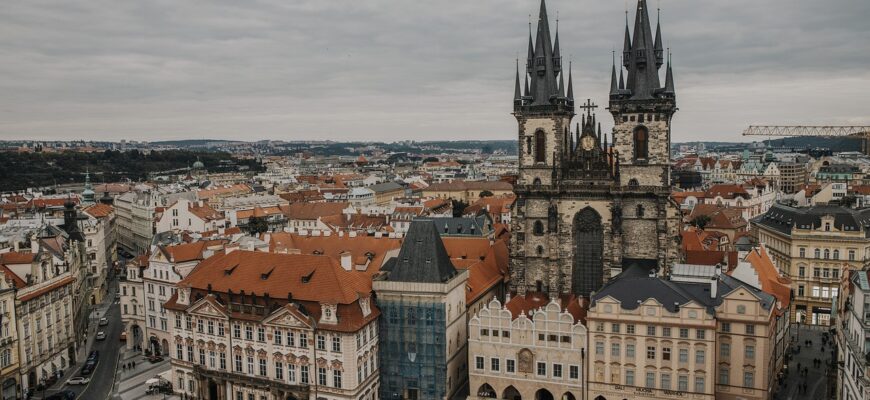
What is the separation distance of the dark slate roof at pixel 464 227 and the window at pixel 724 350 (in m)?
55.5

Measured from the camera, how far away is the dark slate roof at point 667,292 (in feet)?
211

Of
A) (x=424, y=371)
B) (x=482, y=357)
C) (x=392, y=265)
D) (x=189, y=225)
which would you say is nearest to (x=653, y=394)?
(x=482, y=357)

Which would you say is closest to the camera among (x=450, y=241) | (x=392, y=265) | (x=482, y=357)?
(x=482, y=357)

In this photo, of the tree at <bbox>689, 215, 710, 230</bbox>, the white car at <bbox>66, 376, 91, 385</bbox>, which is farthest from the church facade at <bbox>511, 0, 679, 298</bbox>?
the tree at <bbox>689, 215, 710, 230</bbox>

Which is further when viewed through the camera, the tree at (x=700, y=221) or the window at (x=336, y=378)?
the tree at (x=700, y=221)

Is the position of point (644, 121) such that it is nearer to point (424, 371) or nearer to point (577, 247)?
point (577, 247)

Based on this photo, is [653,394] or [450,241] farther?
[450,241]

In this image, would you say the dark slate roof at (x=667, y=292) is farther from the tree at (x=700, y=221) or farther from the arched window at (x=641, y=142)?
the tree at (x=700, y=221)

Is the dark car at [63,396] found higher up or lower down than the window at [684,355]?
lower down

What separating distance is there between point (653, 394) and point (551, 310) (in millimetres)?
11270

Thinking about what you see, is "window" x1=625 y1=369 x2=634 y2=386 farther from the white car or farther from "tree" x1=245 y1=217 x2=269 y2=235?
"tree" x1=245 y1=217 x2=269 y2=235

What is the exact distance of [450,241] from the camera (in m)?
96.6

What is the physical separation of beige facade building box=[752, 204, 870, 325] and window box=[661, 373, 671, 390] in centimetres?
4258

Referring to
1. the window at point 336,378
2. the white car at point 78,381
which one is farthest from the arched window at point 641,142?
the white car at point 78,381
